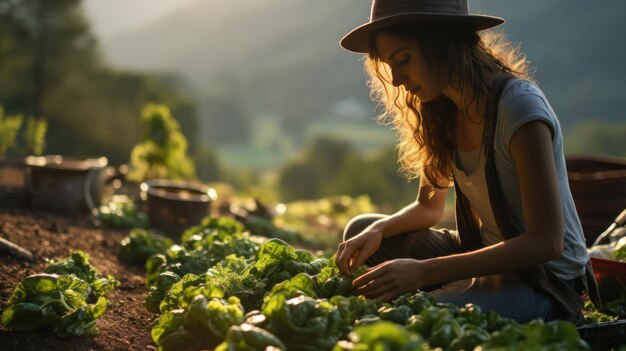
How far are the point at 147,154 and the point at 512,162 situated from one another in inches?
313

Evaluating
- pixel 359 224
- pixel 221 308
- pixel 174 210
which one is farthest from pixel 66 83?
pixel 221 308

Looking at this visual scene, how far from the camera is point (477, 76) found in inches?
121

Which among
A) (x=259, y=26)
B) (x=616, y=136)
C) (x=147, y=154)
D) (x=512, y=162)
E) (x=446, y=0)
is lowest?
(x=616, y=136)

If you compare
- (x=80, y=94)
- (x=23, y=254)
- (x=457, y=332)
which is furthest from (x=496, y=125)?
(x=80, y=94)

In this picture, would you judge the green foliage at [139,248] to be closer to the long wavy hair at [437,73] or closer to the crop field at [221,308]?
the crop field at [221,308]

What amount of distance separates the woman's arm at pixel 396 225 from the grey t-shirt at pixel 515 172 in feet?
1.16

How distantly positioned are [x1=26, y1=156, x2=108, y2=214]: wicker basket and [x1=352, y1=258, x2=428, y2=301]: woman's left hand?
16.5 feet

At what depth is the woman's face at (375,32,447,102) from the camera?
303 cm

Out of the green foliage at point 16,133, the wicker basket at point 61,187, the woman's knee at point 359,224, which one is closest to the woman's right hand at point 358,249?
the woman's knee at point 359,224

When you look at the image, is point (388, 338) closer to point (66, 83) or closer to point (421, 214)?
point (421, 214)

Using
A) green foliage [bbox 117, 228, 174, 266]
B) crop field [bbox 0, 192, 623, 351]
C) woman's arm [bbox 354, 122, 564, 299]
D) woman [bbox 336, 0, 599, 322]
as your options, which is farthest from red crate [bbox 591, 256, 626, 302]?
green foliage [bbox 117, 228, 174, 266]

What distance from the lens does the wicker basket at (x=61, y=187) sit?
6.86 meters

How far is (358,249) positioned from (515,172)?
3.16 feet

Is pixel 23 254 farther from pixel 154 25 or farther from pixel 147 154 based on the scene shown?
pixel 154 25
